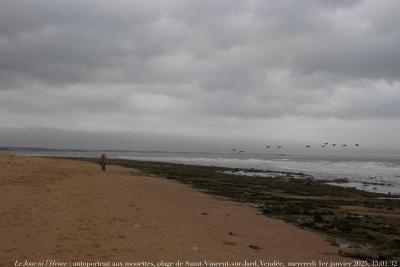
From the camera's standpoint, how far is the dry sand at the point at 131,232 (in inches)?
304

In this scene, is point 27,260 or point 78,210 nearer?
point 27,260

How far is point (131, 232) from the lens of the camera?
9.52 m

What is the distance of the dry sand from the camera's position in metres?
7.72

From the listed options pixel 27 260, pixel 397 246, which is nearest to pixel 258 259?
pixel 27 260

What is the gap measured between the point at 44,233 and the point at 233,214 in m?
7.49

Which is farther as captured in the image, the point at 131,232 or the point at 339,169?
the point at 339,169

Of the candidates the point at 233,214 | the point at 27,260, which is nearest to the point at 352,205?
the point at 233,214

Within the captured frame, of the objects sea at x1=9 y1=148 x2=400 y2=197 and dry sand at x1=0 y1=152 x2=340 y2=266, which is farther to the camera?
sea at x1=9 y1=148 x2=400 y2=197

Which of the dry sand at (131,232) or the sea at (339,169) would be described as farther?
the sea at (339,169)

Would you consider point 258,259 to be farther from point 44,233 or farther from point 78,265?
point 44,233

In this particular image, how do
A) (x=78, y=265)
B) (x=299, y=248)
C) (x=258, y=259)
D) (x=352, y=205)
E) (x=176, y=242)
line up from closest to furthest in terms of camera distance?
1. (x=78, y=265)
2. (x=258, y=259)
3. (x=176, y=242)
4. (x=299, y=248)
5. (x=352, y=205)

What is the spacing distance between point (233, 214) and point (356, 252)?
5.26m

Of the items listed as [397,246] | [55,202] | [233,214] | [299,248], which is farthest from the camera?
[233,214]

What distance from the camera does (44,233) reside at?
28.3 feet
